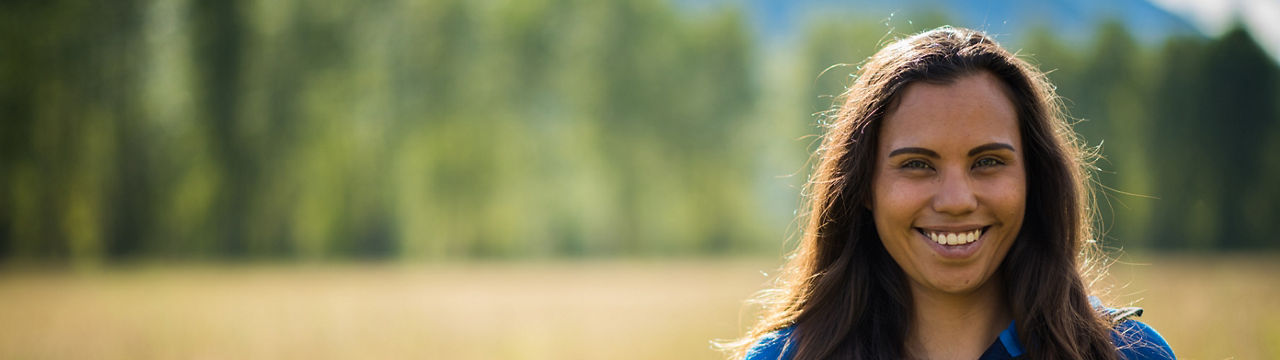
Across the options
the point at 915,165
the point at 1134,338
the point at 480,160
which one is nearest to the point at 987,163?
the point at 915,165

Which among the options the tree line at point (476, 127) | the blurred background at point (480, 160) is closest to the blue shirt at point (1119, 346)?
the blurred background at point (480, 160)

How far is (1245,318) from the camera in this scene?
470 inches

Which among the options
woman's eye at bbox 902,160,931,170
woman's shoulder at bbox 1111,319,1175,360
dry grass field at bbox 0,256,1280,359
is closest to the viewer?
woman's shoulder at bbox 1111,319,1175,360

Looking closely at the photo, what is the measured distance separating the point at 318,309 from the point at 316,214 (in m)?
20.9

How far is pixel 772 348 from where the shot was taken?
8.46 feet

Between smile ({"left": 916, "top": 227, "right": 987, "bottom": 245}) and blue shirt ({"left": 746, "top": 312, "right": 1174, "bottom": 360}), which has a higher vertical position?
smile ({"left": 916, "top": 227, "right": 987, "bottom": 245})

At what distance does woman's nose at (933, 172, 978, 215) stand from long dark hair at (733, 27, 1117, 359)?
9.3 inches

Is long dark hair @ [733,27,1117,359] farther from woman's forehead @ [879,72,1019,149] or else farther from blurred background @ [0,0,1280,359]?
blurred background @ [0,0,1280,359]

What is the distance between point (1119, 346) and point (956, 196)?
0.56 m

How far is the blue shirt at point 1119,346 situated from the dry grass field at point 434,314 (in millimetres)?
2864

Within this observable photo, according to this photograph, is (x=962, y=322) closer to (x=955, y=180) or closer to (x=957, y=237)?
(x=957, y=237)

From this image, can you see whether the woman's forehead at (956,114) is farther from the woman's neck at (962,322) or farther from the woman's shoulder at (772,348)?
the woman's shoulder at (772,348)

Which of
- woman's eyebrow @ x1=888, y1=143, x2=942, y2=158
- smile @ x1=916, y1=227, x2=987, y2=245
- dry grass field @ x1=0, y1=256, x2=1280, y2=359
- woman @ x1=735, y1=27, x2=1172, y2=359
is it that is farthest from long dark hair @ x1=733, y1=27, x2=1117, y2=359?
dry grass field @ x1=0, y1=256, x2=1280, y2=359

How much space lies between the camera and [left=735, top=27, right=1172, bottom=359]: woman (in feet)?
7.54
